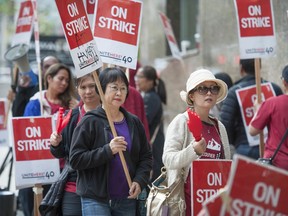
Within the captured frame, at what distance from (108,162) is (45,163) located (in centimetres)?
181

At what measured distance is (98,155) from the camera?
608cm

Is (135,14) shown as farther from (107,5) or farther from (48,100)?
(48,100)

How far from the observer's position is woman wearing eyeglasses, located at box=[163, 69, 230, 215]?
19.3 feet

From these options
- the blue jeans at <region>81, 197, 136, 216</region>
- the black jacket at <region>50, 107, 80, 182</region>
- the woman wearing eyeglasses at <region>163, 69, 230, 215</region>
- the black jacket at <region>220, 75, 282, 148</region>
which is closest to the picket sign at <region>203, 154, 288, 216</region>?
the woman wearing eyeglasses at <region>163, 69, 230, 215</region>

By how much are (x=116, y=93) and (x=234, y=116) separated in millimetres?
2344

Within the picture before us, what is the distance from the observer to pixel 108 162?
6.21m

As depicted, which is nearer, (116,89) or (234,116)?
(116,89)

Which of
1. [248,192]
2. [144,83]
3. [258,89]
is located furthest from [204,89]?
[144,83]

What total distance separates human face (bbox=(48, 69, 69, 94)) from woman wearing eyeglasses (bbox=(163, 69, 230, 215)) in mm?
2421

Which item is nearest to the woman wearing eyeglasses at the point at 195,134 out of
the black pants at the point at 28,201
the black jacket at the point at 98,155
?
the black jacket at the point at 98,155

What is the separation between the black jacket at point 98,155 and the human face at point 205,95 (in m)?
0.56

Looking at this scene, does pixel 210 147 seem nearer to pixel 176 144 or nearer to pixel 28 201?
pixel 176 144

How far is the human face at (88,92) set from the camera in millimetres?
7004

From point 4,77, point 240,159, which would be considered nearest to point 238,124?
point 240,159
